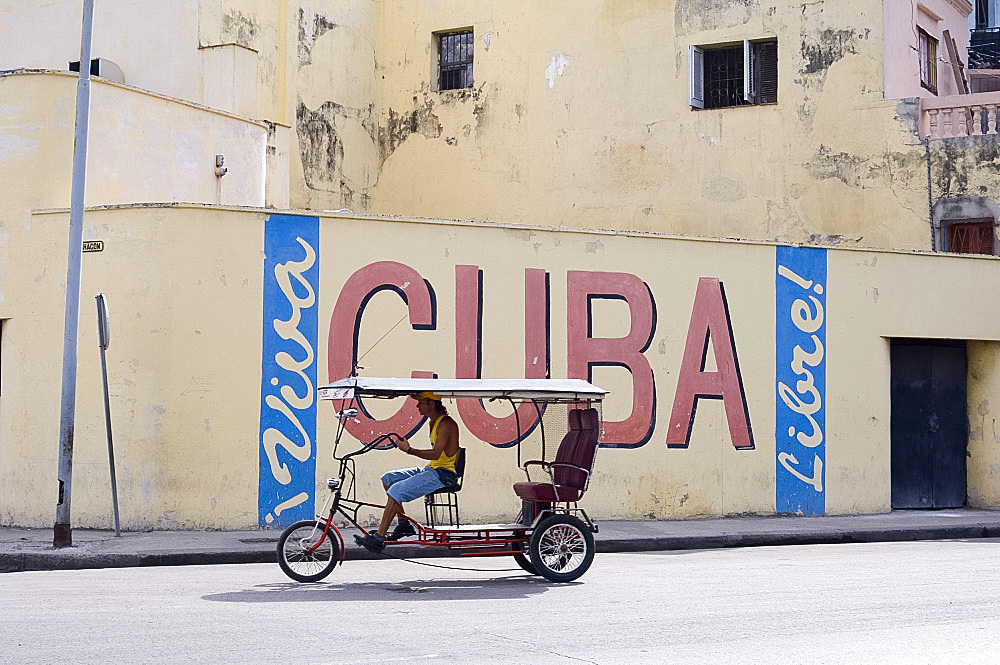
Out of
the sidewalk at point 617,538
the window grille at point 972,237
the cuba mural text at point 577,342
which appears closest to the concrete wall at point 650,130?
the window grille at point 972,237

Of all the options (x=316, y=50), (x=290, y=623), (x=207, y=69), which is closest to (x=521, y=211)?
(x=316, y=50)

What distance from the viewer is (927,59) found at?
2280 centimetres

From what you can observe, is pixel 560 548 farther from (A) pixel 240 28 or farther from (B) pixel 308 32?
(B) pixel 308 32

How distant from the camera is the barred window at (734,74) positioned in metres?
22.2

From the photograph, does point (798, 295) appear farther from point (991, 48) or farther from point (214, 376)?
point (991, 48)

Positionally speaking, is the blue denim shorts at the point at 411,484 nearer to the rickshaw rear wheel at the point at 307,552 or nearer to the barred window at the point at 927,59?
the rickshaw rear wheel at the point at 307,552

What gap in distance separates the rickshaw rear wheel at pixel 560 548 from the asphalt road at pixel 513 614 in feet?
0.55

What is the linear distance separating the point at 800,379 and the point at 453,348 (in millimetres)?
5195

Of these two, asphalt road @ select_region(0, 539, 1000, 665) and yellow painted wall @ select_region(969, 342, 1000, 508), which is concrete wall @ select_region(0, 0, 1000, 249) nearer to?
yellow painted wall @ select_region(969, 342, 1000, 508)

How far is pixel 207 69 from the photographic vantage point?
21.5 meters

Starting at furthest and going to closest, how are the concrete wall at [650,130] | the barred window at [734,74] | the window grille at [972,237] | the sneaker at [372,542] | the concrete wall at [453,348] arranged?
the barred window at [734,74] → the concrete wall at [650,130] → the window grille at [972,237] → the concrete wall at [453,348] → the sneaker at [372,542]

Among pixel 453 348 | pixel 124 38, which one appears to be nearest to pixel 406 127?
pixel 124 38

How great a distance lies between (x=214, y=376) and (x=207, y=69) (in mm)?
8302

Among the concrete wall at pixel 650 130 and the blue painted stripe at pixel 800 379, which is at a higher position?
the concrete wall at pixel 650 130
